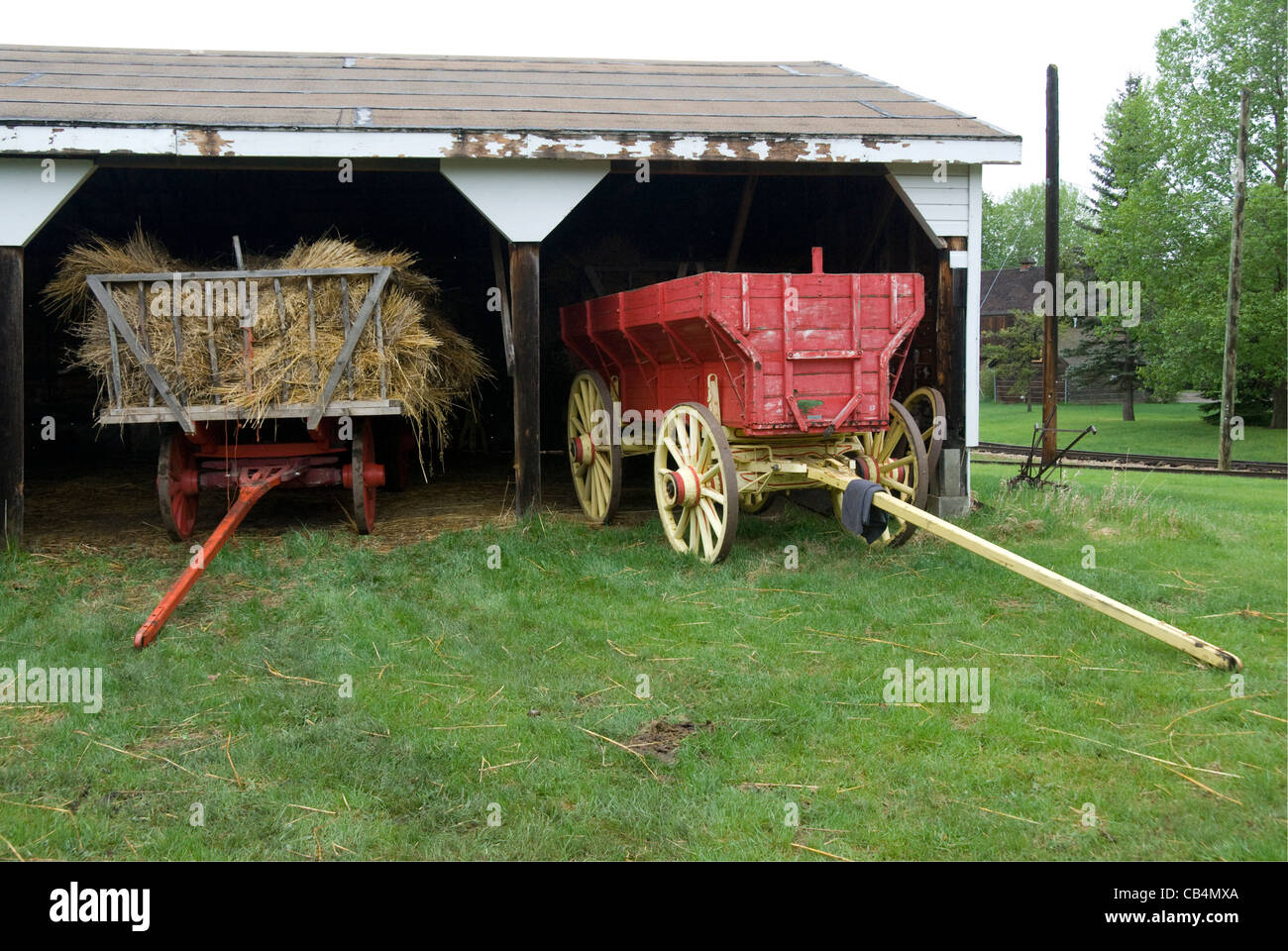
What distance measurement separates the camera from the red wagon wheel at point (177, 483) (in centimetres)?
790

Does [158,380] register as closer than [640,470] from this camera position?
Yes

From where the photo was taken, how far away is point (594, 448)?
921cm

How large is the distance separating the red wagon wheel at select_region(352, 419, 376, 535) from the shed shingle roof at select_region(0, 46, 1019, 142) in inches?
93.0

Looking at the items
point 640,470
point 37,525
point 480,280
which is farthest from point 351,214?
point 37,525

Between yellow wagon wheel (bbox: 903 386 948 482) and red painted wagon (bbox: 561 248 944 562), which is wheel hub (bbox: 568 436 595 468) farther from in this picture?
yellow wagon wheel (bbox: 903 386 948 482)

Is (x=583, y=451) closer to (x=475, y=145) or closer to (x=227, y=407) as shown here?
(x=475, y=145)

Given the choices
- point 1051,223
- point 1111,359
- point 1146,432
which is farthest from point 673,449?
point 1111,359

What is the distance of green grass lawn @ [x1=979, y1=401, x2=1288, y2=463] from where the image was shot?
86.0 ft

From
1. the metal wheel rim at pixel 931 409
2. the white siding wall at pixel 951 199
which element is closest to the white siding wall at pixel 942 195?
the white siding wall at pixel 951 199

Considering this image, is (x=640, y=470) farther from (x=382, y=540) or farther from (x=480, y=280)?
(x=382, y=540)

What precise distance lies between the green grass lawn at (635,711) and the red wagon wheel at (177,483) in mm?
450

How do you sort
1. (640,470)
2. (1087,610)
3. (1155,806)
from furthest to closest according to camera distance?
(640,470) → (1087,610) → (1155,806)
